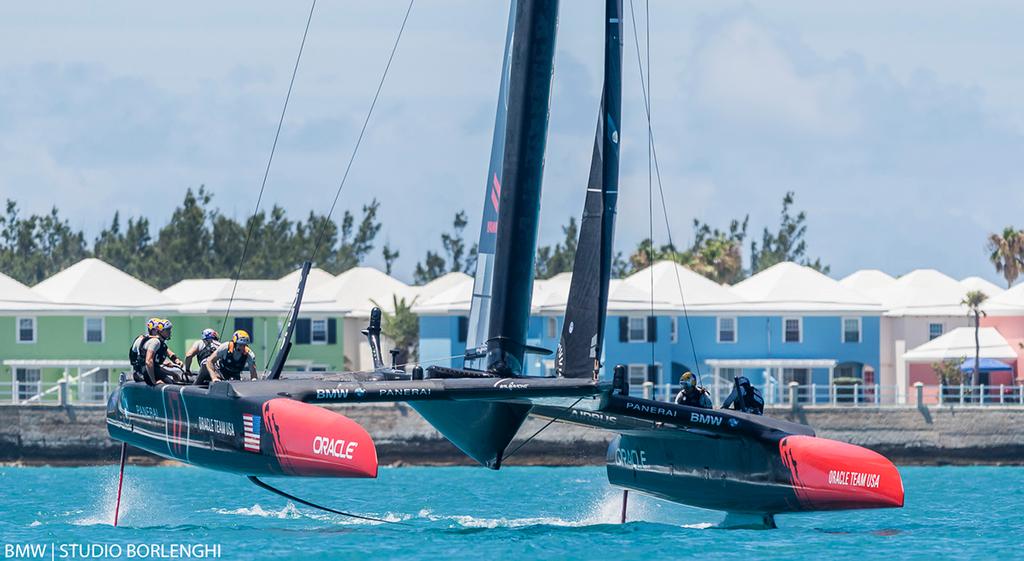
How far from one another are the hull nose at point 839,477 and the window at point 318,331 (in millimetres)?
36091

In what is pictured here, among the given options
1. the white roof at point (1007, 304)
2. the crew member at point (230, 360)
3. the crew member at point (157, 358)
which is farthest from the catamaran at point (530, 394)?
the white roof at point (1007, 304)

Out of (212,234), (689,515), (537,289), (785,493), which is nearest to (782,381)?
(537,289)

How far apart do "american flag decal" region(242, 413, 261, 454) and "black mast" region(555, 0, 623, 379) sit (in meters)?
3.56

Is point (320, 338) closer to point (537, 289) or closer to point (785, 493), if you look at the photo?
point (537, 289)

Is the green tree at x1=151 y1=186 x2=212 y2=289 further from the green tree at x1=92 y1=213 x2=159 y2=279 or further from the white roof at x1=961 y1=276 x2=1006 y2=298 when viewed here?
the white roof at x1=961 y1=276 x2=1006 y2=298

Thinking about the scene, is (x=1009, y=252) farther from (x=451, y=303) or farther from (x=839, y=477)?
(x=839, y=477)

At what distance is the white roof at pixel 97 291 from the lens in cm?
5141

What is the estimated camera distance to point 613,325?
49.8 meters

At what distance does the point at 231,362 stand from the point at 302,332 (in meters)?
35.1

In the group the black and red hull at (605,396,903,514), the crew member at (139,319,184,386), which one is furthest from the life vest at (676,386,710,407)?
the crew member at (139,319,184,386)

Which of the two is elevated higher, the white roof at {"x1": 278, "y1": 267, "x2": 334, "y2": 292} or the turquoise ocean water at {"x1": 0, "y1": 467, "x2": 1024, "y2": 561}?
the white roof at {"x1": 278, "y1": 267, "x2": 334, "y2": 292}

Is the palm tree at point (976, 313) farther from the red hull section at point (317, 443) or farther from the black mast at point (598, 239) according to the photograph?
the red hull section at point (317, 443)

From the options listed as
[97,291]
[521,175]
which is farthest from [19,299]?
[521,175]

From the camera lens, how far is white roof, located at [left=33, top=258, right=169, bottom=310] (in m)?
51.4
